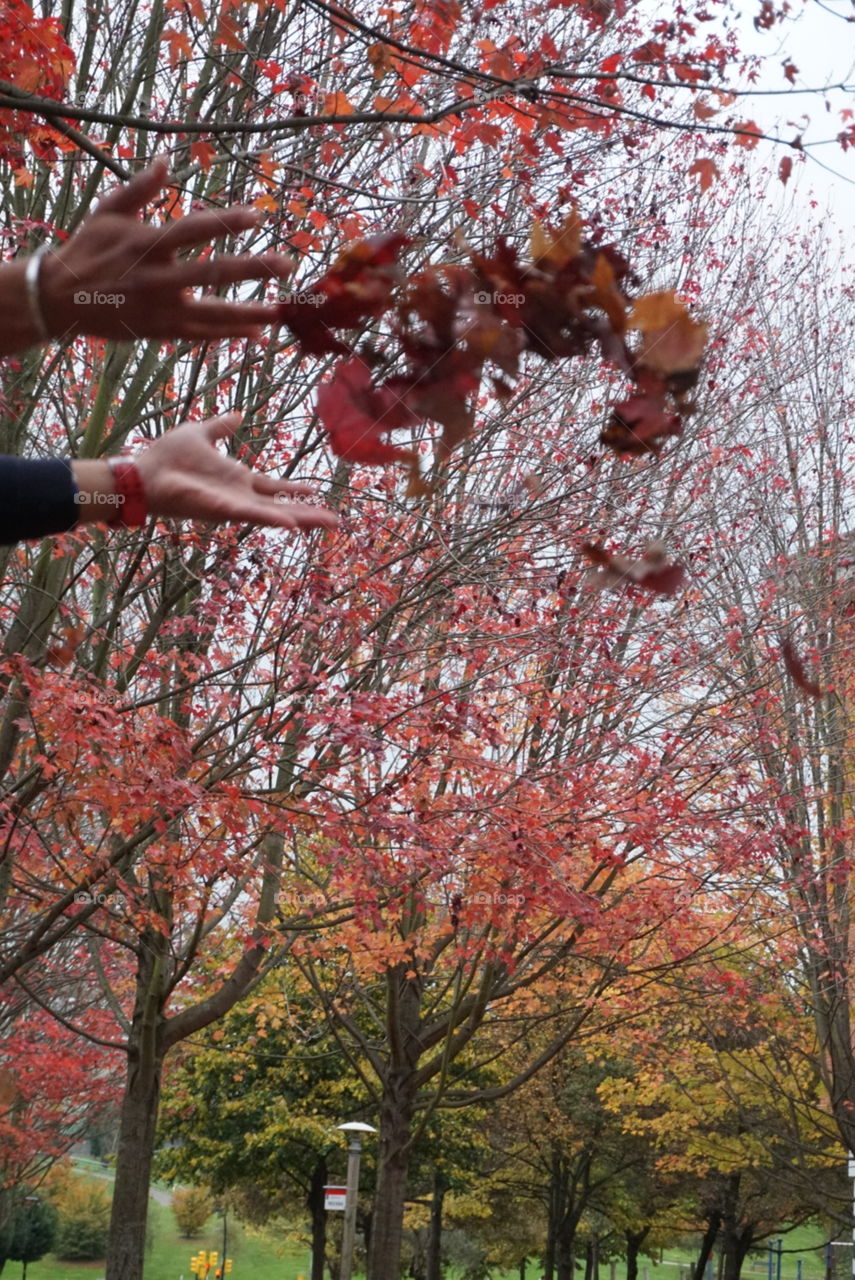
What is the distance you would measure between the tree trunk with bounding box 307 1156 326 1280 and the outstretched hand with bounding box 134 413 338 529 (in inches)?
985

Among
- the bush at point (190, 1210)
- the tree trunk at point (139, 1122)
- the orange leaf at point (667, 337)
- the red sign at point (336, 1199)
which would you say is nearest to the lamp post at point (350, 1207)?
the red sign at point (336, 1199)

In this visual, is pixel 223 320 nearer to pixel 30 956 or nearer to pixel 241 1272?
pixel 30 956

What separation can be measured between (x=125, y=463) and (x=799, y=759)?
40.9ft

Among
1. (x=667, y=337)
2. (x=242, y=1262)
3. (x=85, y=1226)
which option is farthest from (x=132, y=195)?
(x=242, y=1262)

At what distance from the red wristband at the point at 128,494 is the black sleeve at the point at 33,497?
2.0 inches

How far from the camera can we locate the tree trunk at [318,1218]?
24031 mm

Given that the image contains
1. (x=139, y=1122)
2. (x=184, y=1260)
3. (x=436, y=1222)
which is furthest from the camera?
(x=184, y=1260)

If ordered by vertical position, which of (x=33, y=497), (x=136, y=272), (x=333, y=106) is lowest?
(x=33, y=497)

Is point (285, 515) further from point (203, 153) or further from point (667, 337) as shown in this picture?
point (203, 153)

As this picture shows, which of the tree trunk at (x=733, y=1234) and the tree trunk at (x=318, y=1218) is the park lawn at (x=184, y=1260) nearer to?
the tree trunk at (x=733, y=1234)

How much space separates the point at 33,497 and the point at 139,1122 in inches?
402

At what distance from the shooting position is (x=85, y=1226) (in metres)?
46.2

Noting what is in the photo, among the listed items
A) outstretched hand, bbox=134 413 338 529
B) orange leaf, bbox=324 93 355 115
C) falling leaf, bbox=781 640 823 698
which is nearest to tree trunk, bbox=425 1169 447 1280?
falling leaf, bbox=781 640 823 698

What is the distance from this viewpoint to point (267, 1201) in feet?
99.0
